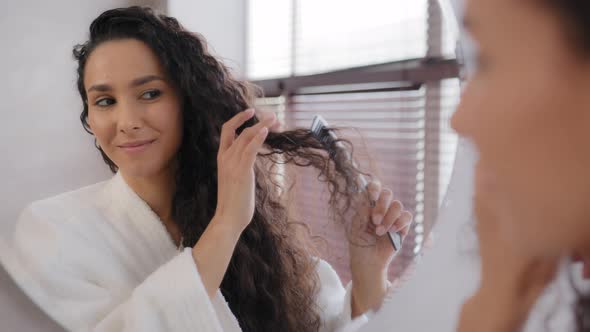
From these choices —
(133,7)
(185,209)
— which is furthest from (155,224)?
(133,7)

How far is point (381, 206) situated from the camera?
12.7 inches

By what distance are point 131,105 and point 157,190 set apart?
0.18 feet

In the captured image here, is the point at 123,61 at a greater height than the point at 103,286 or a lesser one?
greater

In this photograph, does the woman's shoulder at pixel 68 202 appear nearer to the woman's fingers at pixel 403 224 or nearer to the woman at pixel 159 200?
the woman at pixel 159 200

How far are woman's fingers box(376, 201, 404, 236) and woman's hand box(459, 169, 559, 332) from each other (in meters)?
0.06

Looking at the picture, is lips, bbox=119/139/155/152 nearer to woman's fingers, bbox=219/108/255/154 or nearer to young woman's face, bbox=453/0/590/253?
woman's fingers, bbox=219/108/255/154

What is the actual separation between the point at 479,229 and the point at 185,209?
0.17 meters

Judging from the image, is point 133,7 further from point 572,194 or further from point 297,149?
point 572,194

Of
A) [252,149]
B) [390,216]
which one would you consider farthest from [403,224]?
[252,149]

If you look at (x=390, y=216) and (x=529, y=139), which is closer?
(x=529, y=139)

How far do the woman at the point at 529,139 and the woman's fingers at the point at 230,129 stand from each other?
12 cm

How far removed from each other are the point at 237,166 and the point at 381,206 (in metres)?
0.10

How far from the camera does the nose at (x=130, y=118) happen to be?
265 mm

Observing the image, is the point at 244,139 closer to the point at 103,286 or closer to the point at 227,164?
the point at 227,164
